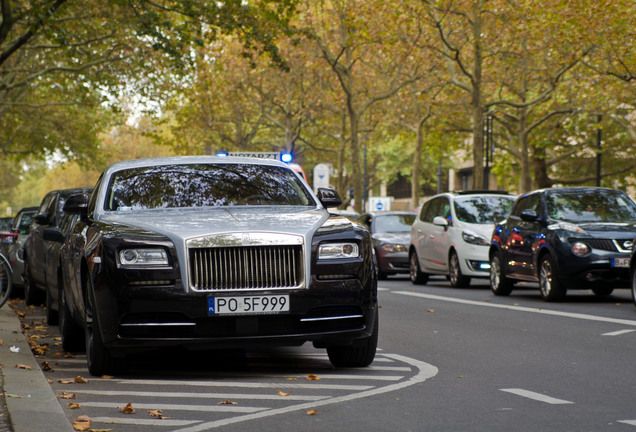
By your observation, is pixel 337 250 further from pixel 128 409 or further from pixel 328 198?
pixel 128 409

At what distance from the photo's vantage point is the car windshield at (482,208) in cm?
2134

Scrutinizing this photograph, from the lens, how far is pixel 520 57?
41375 mm

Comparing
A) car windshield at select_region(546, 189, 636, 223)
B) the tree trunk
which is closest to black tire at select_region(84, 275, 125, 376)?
car windshield at select_region(546, 189, 636, 223)

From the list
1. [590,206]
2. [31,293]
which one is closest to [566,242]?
[590,206]

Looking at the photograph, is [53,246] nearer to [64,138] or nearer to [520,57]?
[520,57]

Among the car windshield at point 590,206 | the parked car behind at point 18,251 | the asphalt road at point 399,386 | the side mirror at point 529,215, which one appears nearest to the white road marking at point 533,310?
the asphalt road at point 399,386

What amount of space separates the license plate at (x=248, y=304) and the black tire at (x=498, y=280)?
10785 millimetres

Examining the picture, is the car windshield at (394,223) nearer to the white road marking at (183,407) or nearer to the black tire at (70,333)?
the black tire at (70,333)

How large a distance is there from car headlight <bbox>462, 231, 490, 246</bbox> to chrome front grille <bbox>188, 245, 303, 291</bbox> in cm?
1291

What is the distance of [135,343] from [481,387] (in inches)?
95.0

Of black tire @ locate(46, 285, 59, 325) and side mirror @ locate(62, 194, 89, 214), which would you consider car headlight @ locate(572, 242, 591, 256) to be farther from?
side mirror @ locate(62, 194, 89, 214)

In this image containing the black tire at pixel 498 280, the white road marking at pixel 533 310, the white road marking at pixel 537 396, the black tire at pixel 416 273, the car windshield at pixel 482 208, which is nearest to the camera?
the white road marking at pixel 537 396

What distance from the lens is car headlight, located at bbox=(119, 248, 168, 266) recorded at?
310 inches

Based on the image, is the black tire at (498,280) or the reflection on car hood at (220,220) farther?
the black tire at (498,280)
